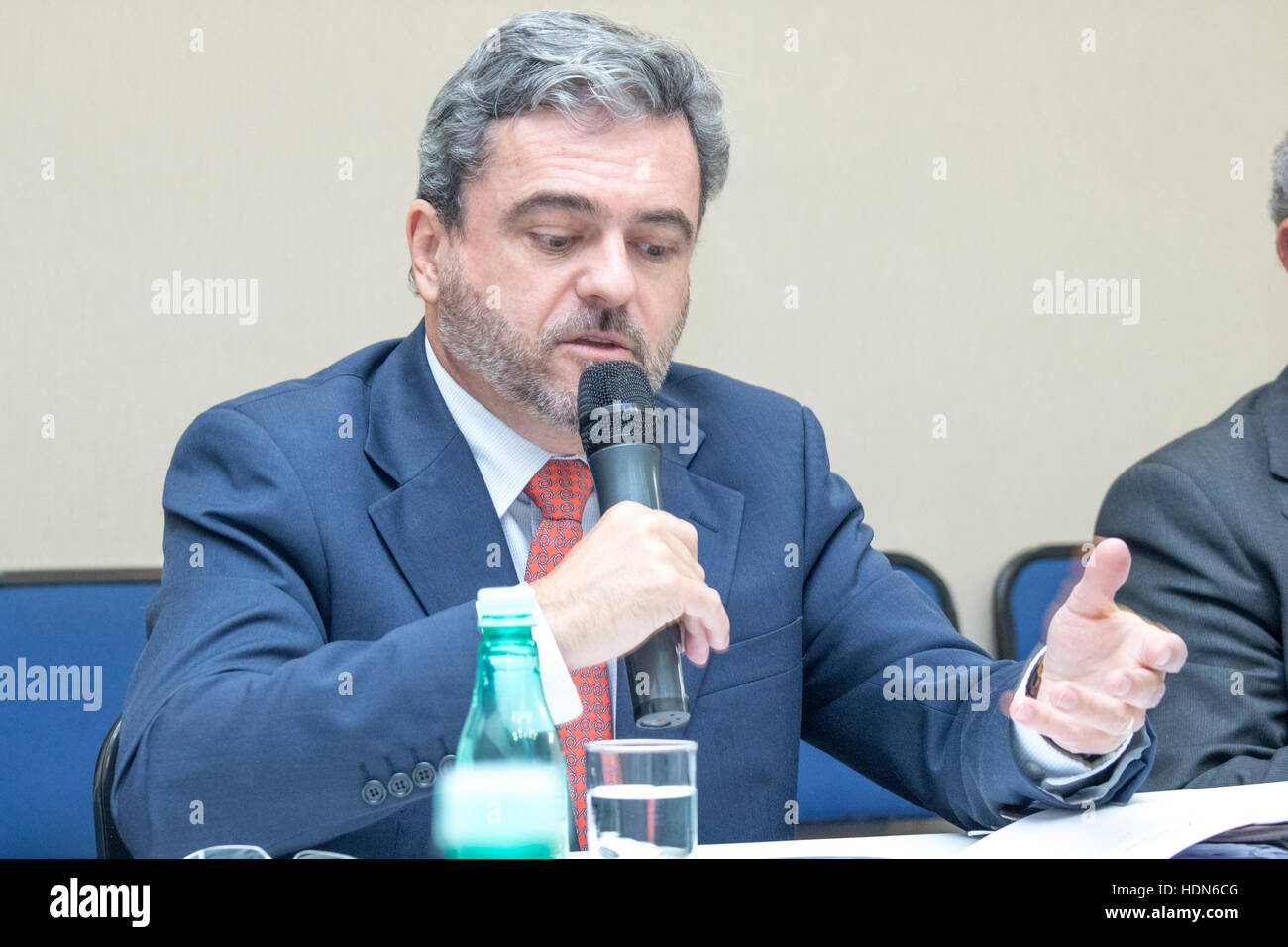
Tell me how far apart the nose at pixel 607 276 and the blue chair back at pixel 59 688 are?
115 centimetres

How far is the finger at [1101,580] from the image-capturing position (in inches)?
41.6

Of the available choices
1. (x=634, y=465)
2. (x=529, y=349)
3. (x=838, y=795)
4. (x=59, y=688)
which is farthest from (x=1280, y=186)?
(x=59, y=688)

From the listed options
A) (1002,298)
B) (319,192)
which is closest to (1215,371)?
(1002,298)

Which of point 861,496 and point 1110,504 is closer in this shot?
point 1110,504

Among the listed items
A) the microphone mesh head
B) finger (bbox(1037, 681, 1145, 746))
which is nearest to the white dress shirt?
the microphone mesh head

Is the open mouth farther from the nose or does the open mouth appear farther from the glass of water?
the glass of water

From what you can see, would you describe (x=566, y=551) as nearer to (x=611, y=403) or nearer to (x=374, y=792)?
(x=611, y=403)

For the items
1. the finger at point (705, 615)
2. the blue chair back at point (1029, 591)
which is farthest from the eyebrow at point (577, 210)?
the blue chair back at point (1029, 591)

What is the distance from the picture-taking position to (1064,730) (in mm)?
1127

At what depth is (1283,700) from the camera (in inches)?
70.7

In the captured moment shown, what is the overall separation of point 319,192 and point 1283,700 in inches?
74.6

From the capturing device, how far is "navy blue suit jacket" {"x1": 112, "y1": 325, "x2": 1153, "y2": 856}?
111cm

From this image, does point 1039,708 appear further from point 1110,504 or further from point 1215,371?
point 1215,371

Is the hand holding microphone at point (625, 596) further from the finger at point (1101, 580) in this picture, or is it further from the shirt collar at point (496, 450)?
the shirt collar at point (496, 450)
